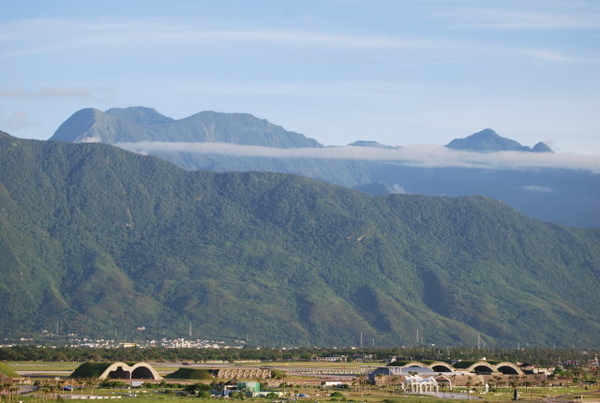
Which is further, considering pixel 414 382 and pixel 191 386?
pixel 414 382

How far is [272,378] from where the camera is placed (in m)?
172

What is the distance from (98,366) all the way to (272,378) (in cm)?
2262

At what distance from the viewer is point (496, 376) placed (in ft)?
627

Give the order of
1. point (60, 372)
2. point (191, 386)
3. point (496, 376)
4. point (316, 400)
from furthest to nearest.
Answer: point (496, 376) < point (60, 372) < point (191, 386) < point (316, 400)

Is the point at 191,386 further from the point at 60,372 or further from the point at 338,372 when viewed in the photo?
the point at 338,372

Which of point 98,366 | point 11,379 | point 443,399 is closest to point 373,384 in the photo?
point 443,399

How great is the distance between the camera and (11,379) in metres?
151

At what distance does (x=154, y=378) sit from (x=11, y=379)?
23601mm

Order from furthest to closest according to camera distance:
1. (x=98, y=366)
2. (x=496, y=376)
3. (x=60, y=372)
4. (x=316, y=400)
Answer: (x=496, y=376) → (x=60, y=372) → (x=98, y=366) → (x=316, y=400)

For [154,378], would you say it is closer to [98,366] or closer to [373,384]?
[98,366]

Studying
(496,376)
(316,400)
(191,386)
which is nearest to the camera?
(316,400)

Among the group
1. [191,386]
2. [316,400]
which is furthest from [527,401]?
[191,386]

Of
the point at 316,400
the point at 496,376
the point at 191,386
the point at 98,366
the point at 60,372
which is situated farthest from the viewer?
the point at 496,376

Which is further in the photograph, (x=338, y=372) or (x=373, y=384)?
(x=338, y=372)
